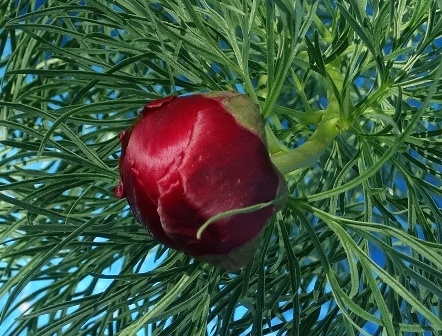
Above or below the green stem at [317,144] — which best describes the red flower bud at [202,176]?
above

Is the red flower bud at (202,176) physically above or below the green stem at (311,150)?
above

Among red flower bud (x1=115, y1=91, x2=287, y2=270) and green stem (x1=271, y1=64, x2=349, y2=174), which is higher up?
red flower bud (x1=115, y1=91, x2=287, y2=270)

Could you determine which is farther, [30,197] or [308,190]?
[308,190]

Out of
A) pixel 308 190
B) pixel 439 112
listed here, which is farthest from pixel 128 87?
pixel 308 190

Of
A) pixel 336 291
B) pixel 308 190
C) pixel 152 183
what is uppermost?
pixel 152 183

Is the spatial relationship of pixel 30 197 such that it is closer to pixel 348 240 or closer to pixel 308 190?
pixel 348 240

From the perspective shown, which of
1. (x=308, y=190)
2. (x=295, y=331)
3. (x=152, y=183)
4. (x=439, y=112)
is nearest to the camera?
(x=152, y=183)

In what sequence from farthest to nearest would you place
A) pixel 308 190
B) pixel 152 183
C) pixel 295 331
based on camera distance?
1. pixel 308 190
2. pixel 295 331
3. pixel 152 183

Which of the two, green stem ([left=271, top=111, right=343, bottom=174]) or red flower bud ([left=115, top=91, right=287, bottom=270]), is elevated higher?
red flower bud ([left=115, top=91, right=287, bottom=270])
